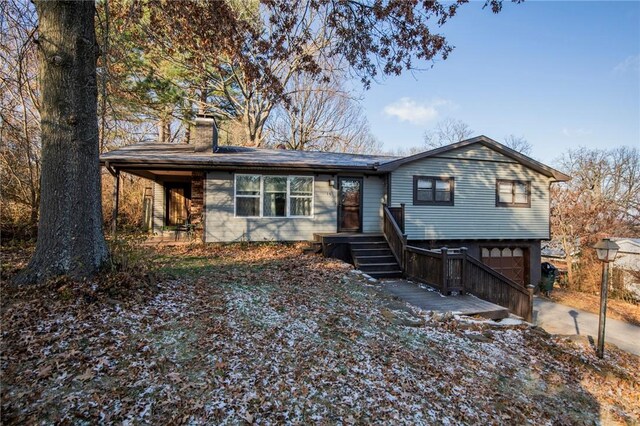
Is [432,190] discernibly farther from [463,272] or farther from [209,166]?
[209,166]

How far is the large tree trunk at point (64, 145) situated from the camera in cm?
457

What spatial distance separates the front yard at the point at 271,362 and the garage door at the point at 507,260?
7.31m

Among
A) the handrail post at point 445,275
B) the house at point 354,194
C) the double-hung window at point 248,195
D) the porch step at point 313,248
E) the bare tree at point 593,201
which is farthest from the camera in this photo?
the bare tree at point 593,201

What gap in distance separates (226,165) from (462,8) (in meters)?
7.56

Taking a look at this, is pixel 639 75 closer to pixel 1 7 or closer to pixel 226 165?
pixel 226 165

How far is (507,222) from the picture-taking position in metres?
12.9

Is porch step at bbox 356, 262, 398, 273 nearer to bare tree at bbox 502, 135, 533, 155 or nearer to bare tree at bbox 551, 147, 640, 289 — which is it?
bare tree at bbox 551, 147, 640, 289

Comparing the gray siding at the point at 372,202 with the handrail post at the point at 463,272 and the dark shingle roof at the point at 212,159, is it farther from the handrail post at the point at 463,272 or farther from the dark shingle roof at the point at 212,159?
the handrail post at the point at 463,272

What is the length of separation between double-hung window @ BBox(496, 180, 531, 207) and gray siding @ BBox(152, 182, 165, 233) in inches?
538

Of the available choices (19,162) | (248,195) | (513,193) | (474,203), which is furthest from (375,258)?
(19,162)

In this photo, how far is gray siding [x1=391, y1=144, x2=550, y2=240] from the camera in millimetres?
11883

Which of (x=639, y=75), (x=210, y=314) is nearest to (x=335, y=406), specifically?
(x=210, y=314)

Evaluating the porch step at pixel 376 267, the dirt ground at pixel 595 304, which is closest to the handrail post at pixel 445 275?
the porch step at pixel 376 267

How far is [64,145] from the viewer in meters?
4.66
